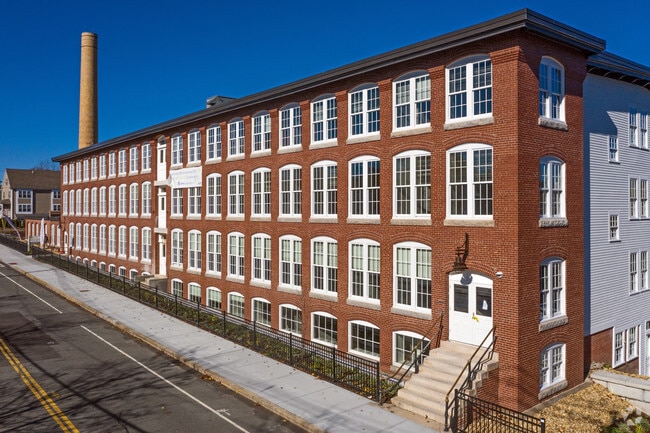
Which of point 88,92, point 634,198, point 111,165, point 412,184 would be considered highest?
point 88,92

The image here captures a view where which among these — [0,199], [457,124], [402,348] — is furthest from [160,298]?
[0,199]

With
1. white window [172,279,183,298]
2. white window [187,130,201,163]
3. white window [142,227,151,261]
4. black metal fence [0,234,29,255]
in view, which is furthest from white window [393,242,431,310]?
black metal fence [0,234,29,255]

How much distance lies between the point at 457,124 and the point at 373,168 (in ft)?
14.6

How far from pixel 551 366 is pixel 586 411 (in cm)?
171

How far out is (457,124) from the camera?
18531 millimetres

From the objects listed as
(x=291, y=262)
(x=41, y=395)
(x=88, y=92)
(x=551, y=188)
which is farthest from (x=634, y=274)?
(x=88, y=92)

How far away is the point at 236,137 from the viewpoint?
99.0 ft

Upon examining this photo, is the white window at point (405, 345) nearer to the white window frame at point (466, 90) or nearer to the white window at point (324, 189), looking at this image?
the white window at point (324, 189)

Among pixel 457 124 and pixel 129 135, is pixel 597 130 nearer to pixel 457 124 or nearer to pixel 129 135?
pixel 457 124

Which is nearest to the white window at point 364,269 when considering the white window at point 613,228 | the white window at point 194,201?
the white window at point 613,228

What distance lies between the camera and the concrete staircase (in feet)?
52.4

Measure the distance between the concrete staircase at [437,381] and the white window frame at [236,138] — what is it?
54.8 ft

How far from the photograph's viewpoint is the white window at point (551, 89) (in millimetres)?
18219

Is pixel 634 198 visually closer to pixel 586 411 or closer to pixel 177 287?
pixel 586 411
